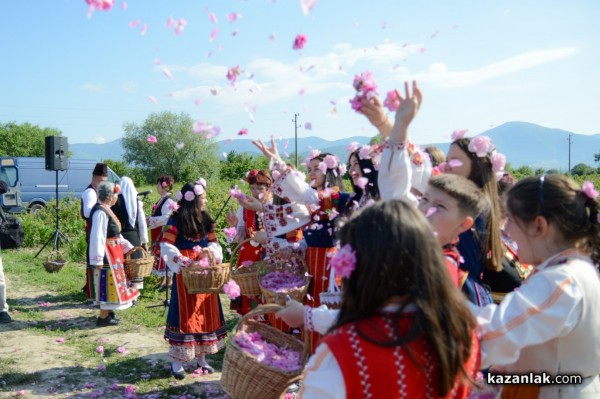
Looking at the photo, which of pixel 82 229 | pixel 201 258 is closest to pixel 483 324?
pixel 201 258

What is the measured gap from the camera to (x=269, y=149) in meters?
4.14

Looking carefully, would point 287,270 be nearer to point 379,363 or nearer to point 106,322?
point 379,363

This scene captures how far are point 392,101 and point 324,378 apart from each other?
4.65 feet

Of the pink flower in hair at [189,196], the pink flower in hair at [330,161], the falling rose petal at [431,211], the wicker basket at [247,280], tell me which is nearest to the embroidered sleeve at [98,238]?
the pink flower in hair at [189,196]

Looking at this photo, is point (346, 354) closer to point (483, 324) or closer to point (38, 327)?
point (483, 324)

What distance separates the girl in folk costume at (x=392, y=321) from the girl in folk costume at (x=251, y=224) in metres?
3.52

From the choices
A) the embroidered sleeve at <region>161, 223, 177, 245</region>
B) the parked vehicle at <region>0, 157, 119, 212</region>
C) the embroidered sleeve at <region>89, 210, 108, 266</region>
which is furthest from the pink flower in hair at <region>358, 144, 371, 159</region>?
the parked vehicle at <region>0, 157, 119, 212</region>

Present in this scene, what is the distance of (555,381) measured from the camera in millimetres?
1850

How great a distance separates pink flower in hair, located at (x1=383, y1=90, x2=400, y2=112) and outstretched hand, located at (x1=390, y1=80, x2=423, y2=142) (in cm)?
3

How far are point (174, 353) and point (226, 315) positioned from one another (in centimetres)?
225

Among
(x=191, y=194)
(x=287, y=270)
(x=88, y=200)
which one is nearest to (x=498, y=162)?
(x=287, y=270)

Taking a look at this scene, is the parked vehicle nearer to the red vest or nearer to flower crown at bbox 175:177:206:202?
flower crown at bbox 175:177:206:202

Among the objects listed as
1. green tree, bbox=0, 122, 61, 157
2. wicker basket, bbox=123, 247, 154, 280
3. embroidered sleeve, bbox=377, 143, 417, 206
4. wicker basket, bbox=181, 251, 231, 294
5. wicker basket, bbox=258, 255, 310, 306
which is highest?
green tree, bbox=0, 122, 61, 157

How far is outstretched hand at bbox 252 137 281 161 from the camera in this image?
4.06 meters
